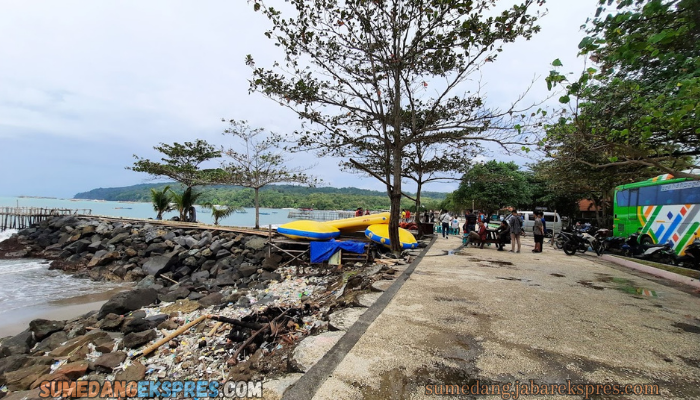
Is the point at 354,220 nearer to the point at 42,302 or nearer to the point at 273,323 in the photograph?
the point at 273,323

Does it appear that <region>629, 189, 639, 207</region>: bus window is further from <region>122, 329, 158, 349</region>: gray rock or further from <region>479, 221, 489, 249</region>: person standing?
<region>122, 329, 158, 349</region>: gray rock

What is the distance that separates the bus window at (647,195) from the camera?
33.3 feet

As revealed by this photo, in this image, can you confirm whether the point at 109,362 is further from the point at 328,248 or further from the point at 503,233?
the point at 503,233

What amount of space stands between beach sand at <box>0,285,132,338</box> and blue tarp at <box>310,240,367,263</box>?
19.7ft

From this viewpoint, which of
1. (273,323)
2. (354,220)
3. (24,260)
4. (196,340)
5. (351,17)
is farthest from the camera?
(24,260)

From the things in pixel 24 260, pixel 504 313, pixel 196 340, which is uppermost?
pixel 504 313

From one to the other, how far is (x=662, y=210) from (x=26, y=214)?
35.6 m

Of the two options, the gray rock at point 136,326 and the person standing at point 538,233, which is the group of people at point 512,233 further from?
the gray rock at point 136,326

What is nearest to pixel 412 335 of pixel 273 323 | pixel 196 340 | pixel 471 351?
pixel 471 351

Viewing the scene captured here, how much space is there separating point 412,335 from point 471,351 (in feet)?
1.84

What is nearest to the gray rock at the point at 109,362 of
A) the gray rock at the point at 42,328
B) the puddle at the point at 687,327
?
the gray rock at the point at 42,328

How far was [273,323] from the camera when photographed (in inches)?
164

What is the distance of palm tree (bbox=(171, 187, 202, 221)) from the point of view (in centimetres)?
1755

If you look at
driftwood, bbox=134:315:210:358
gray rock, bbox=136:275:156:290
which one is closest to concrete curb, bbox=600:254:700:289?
driftwood, bbox=134:315:210:358
